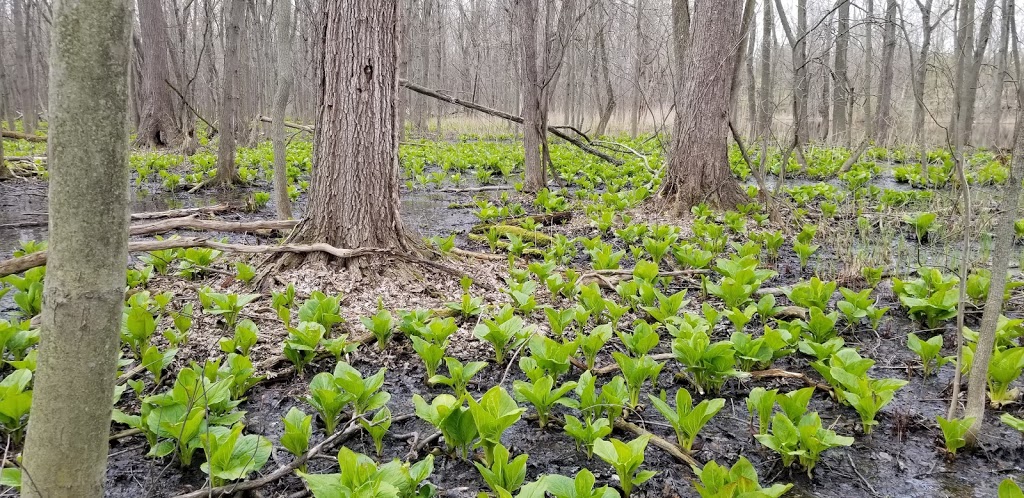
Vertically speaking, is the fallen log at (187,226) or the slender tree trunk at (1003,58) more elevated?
the slender tree trunk at (1003,58)

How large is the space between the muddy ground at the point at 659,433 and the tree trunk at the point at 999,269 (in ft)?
0.90

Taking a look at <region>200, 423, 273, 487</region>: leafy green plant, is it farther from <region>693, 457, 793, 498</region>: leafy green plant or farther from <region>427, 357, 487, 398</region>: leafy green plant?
<region>693, 457, 793, 498</region>: leafy green plant

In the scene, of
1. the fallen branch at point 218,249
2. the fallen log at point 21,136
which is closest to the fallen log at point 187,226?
the fallen branch at point 218,249

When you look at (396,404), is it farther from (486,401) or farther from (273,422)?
(486,401)

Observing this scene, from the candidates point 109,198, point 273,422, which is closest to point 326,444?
point 273,422

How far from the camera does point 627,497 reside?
6.70ft

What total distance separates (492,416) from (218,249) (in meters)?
2.00

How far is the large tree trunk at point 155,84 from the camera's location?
1410 cm

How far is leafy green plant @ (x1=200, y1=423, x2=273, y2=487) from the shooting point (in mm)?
1892

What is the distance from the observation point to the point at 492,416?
2148mm

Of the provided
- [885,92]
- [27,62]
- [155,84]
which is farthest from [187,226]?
[27,62]

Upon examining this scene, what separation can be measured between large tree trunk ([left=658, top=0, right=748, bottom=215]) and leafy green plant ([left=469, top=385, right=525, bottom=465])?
5.12 m

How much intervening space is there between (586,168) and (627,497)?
946 cm

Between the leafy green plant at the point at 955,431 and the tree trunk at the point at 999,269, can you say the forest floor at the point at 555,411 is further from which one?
the tree trunk at the point at 999,269
